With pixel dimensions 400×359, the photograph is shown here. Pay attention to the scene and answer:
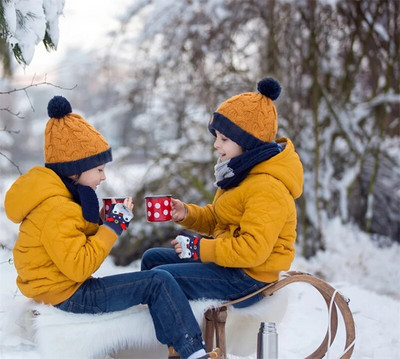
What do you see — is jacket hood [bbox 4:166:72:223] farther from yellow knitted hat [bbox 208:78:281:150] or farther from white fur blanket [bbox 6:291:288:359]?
yellow knitted hat [bbox 208:78:281:150]

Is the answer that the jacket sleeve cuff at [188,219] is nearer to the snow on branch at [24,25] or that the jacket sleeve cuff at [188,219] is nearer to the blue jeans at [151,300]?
the blue jeans at [151,300]

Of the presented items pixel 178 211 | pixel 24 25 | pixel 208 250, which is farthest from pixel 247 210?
pixel 24 25

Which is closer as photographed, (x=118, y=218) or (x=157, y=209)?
(x=118, y=218)

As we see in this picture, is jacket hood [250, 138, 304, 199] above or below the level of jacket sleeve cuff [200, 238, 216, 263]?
above

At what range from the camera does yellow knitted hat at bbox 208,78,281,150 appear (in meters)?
2.66

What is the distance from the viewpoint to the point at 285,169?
262 centimetres

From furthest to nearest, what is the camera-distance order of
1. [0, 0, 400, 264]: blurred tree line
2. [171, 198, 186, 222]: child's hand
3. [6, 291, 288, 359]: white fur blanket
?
[0, 0, 400, 264]: blurred tree line
[171, 198, 186, 222]: child's hand
[6, 291, 288, 359]: white fur blanket

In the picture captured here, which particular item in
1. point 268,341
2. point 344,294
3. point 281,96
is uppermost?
point 281,96

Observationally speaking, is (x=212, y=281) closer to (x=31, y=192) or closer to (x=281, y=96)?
(x=31, y=192)

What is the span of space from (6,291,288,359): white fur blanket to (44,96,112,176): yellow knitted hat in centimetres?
63

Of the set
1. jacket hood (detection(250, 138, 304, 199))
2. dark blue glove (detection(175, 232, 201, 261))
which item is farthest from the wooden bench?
jacket hood (detection(250, 138, 304, 199))

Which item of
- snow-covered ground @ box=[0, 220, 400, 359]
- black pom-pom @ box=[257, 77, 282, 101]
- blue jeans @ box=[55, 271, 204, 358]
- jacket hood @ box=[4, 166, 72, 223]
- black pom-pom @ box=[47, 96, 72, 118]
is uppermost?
black pom-pom @ box=[257, 77, 282, 101]

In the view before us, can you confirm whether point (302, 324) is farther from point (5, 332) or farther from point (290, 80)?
point (290, 80)

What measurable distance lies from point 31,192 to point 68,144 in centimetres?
27
